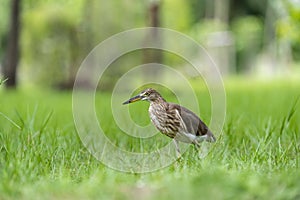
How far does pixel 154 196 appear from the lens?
3.17 m

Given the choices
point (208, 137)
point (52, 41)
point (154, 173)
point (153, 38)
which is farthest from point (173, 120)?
point (52, 41)

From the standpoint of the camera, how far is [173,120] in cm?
487

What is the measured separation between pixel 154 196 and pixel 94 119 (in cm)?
445

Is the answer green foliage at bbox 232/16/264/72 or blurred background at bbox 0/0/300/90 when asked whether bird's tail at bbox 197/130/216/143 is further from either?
green foliage at bbox 232/16/264/72

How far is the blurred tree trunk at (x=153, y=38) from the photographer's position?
15172 millimetres

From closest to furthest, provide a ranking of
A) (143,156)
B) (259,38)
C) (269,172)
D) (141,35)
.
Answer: (269,172), (143,156), (141,35), (259,38)

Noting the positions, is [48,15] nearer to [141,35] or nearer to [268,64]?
[141,35]

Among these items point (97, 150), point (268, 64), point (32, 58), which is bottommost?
point (268, 64)

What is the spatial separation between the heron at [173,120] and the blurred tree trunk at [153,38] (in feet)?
32.1

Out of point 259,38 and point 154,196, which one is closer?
point 154,196

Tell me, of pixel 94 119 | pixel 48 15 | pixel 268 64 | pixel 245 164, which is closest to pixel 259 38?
pixel 268 64

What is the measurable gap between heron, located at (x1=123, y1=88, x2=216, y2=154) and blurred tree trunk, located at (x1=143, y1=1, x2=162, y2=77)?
9.77 meters

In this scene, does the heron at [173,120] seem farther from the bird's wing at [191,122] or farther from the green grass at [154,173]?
the green grass at [154,173]

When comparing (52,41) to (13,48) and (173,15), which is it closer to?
(13,48)
